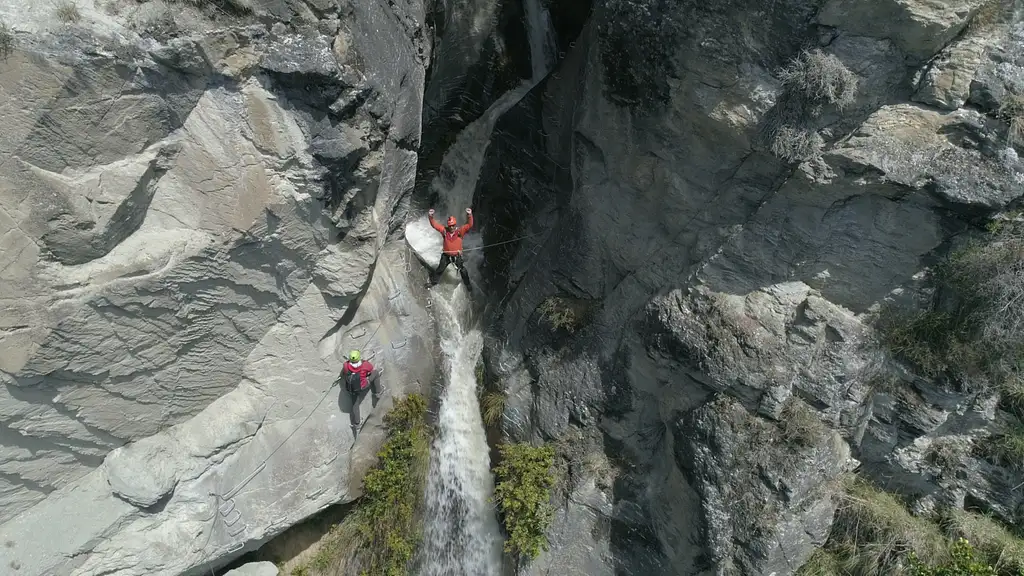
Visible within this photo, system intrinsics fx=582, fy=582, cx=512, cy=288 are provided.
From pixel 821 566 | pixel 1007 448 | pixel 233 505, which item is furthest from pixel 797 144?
pixel 233 505

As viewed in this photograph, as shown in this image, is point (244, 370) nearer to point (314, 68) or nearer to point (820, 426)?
point (314, 68)

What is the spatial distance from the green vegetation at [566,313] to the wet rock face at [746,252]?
0.14 meters

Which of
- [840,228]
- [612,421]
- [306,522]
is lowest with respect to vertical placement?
[306,522]

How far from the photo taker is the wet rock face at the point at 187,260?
550 cm

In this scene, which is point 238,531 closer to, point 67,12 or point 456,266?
point 456,266

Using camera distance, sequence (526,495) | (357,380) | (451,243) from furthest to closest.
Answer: (451,243), (526,495), (357,380)

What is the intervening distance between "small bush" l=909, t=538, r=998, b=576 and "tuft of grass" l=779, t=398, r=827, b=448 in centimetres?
192

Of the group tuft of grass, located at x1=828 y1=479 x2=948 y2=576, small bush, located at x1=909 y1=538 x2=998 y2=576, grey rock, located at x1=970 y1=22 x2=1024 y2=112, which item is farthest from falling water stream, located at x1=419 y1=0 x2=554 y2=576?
grey rock, located at x1=970 y1=22 x2=1024 y2=112

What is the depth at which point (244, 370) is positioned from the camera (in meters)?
8.05

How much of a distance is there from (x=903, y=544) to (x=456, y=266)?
775cm

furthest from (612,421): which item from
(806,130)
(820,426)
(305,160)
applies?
(305,160)

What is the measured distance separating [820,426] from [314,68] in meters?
7.60

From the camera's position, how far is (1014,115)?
6129 mm

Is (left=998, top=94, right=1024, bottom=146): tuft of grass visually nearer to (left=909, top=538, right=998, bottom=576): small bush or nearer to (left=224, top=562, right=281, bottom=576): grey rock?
(left=909, top=538, right=998, bottom=576): small bush
